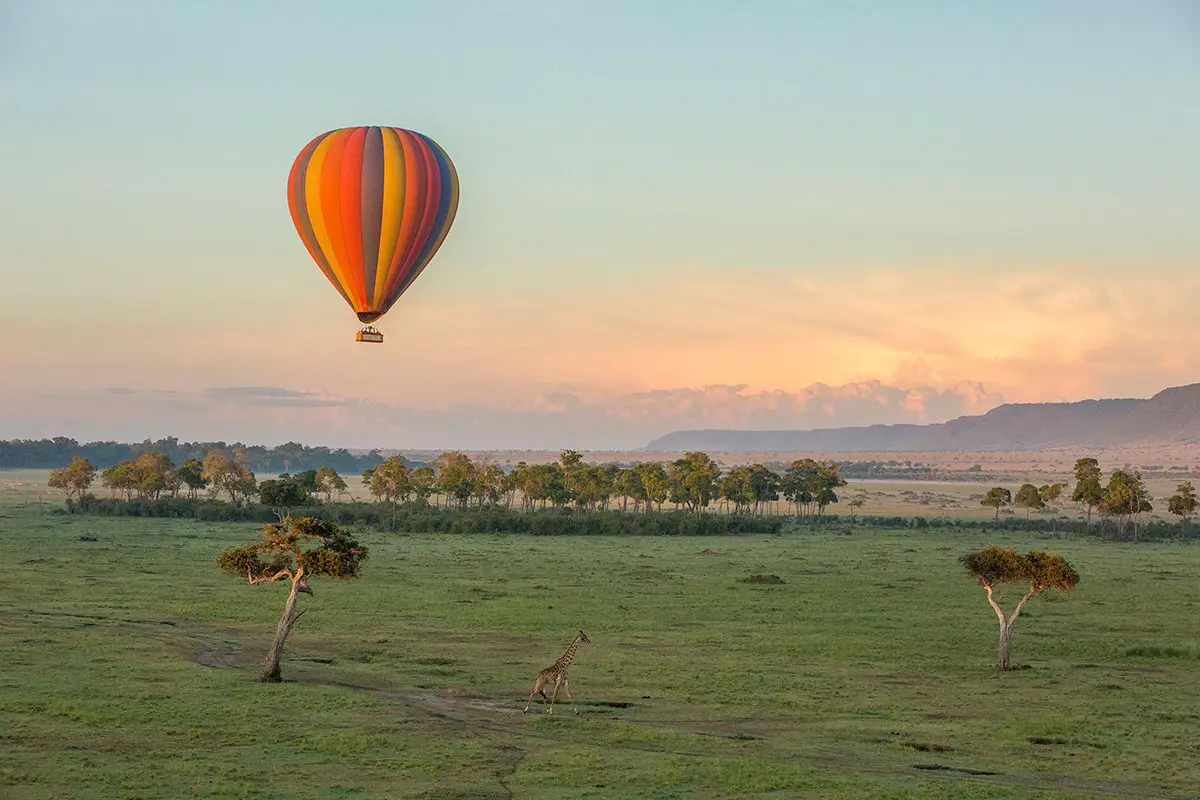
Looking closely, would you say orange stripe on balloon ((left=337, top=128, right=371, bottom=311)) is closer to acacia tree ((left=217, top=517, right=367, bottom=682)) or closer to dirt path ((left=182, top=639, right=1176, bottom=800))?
acacia tree ((left=217, top=517, right=367, bottom=682))

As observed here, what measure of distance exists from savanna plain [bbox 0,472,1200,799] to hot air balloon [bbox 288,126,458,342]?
461 inches

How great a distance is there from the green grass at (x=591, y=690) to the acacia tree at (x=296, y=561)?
1633 millimetres

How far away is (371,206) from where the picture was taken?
42.9 metres

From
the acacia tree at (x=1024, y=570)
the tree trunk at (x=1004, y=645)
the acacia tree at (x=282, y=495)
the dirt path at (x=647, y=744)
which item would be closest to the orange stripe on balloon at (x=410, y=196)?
the dirt path at (x=647, y=744)

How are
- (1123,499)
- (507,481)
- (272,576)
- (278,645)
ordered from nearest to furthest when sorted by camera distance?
(278,645), (272,576), (1123,499), (507,481)

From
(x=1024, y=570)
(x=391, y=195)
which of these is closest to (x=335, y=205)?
(x=391, y=195)

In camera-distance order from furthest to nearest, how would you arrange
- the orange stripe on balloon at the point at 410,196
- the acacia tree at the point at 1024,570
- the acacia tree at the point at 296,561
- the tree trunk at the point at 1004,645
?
the orange stripe on balloon at the point at 410,196 → the acacia tree at the point at 1024,570 → the tree trunk at the point at 1004,645 → the acacia tree at the point at 296,561

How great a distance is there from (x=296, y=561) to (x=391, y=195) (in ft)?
51.3

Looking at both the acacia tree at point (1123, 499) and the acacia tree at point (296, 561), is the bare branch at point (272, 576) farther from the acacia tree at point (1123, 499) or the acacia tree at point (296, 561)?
the acacia tree at point (1123, 499)

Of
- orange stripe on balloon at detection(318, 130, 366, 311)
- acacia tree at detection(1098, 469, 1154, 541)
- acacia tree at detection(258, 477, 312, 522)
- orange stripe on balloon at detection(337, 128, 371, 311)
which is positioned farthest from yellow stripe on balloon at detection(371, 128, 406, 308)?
acacia tree at detection(1098, 469, 1154, 541)

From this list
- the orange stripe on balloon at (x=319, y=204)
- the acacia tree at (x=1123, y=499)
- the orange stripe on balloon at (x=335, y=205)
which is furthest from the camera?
the acacia tree at (x=1123, y=499)

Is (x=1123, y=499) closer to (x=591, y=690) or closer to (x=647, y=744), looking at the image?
(x=591, y=690)

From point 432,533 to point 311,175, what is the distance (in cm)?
6204

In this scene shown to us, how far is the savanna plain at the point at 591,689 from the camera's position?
22.4 m
